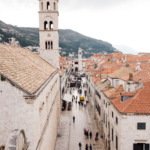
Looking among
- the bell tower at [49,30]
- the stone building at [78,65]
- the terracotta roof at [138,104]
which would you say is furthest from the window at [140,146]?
the stone building at [78,65]

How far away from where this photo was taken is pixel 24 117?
33.2ft

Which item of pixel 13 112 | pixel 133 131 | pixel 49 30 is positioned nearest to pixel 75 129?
pixel 133 131

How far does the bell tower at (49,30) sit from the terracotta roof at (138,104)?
18.6m

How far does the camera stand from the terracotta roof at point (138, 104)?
1658 centimetres

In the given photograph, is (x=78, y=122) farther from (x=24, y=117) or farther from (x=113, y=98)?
(x=24, y=117)

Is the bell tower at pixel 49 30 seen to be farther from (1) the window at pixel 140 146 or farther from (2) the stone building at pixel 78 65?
(2) the stone building at pixel 78 65

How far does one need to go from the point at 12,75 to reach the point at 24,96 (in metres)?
1.67

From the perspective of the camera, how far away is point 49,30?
106ft

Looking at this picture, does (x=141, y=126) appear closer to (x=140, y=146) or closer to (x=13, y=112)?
(x=140, y=146)

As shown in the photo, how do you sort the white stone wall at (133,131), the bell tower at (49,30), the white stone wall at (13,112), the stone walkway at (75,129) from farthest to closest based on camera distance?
the bell tower at (49,30) < the stone walkway at (75,129) < the white stone wall at (133,131) < the white stone wall at (13,112)

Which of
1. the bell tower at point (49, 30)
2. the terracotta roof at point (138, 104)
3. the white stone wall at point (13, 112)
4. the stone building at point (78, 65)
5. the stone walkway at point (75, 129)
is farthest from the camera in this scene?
the stone building at point (78, 65)

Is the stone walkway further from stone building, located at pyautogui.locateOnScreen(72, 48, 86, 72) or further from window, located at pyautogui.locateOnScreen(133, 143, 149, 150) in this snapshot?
stone building, located at pyautogui.locateOnScreen(72, 48, 86, 72)

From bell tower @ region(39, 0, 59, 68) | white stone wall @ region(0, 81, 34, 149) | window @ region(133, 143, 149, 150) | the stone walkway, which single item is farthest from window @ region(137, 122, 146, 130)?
bell tower @ region(39, 0, 59, 68)

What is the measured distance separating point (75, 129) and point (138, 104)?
16631 millimetres
